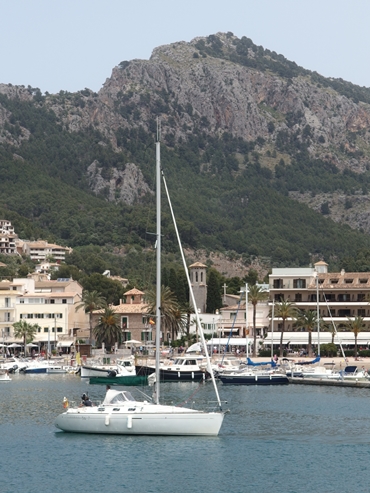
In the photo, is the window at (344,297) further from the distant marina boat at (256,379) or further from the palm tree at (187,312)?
→ the distant marina boat at (256,379)

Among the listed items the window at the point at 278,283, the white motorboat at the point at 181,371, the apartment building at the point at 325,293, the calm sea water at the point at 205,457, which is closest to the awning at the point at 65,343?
the apartment building at the point at 325,293

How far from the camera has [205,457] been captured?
51844 mm

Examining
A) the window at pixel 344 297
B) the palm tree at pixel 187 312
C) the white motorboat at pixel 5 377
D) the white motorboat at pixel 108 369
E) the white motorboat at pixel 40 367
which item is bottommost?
the white motorboat at pixel 5 377

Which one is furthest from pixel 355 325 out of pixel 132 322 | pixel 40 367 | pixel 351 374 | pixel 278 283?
pixel 40 367

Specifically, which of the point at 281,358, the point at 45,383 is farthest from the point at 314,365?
the point at 45,383

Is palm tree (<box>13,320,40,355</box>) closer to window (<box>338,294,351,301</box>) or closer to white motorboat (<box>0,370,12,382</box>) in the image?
white motorboat (<box>0,370,12,382</box>)

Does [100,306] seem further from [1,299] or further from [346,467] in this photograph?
[346,467]

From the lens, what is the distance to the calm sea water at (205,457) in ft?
154

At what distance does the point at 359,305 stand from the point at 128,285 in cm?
4760

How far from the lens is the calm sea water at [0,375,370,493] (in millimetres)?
46969

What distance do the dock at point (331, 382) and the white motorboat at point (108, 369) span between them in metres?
15.6

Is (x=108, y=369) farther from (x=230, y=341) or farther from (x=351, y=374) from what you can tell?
(x=230, y=341)

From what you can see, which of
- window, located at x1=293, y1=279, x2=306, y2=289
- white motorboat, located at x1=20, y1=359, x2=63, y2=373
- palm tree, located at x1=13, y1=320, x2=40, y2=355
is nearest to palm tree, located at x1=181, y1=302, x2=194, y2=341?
window, located at x1=293, y1=279, x2=306, y2=289

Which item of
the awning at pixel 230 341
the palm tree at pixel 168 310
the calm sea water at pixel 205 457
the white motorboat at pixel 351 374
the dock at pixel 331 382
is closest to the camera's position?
the calm sea water at pixel 205 457
